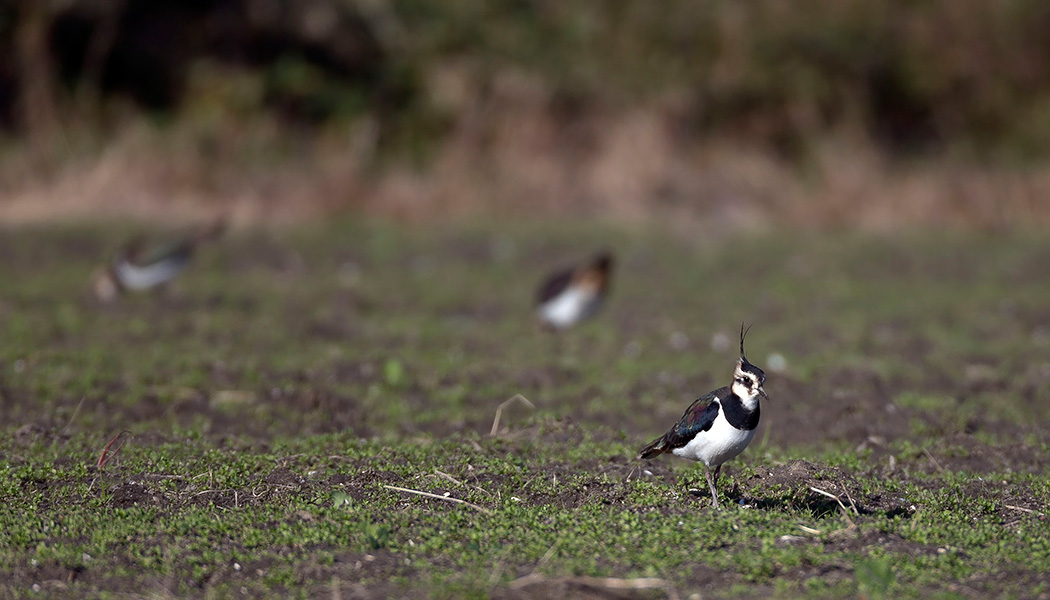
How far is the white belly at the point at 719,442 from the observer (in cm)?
572

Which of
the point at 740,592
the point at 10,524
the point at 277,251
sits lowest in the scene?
the point at 277,251

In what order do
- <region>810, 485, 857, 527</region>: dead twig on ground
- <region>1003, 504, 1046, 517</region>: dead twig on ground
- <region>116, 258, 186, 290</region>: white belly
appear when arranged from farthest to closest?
<region>116, 258, 186, 290</region>: white belly
<region>1003, 504, 1046, 517</region>: dead twig on ground
<region>810, 485, 857, 527</region>: dead twig on ground

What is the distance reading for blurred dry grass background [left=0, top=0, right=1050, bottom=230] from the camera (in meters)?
18.5

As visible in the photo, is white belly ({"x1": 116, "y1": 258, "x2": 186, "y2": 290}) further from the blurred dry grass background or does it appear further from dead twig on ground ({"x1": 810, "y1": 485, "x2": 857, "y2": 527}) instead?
dead twig on ground ({"x1": 810, "y1": 485, "x2": 857, "y2": 527})

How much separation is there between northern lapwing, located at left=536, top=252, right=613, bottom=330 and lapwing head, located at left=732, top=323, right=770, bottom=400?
526 cm

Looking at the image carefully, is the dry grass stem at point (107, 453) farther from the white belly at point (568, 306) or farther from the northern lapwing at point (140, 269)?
the northern lapwing at point (140, 269)

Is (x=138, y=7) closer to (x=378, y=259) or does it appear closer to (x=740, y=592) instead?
(x=378, y=259)

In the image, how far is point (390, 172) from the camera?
19562mm

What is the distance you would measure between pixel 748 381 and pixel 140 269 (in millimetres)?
7802

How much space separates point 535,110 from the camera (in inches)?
814

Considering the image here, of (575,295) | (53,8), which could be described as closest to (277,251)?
(575,295)

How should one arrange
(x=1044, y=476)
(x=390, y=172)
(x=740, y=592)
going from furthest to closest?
(x=390, y=172)
(x=1044, y=476)
(x=740, y=592)

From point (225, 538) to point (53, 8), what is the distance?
16985mm

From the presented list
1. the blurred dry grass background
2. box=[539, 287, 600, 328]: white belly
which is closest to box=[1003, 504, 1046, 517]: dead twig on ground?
box=[539, 287, 600, 328]: white belly
